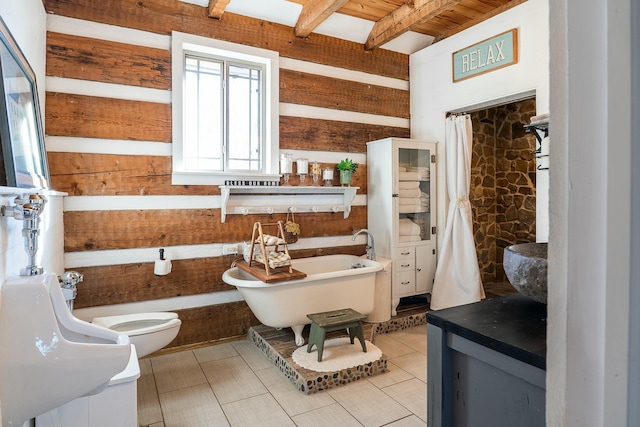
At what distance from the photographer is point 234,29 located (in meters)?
3.40

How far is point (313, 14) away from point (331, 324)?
2634 millimetres

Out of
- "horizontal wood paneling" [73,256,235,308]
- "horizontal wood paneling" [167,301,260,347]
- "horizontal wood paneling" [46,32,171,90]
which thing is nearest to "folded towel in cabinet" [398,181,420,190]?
"horizontal wood paneling" [73,256,235,308]

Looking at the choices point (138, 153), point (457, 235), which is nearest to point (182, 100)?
point (138, 153)

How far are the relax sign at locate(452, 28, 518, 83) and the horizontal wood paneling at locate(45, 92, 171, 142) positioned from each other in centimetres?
280

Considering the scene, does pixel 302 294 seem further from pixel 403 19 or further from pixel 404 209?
pixel 403 19

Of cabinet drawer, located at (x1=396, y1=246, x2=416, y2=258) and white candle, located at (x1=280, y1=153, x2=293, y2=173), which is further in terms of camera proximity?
cabinet drawer, located at (x1=396, y1=246, x2=416, y2=258)

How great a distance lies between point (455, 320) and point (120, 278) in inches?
109

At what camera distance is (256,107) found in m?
3.66

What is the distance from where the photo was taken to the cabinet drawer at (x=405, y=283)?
152 inches

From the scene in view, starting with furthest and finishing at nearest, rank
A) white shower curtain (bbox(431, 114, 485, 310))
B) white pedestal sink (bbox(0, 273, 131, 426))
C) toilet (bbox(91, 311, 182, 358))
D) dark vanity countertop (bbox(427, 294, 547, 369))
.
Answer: white shower curtain (bbox(431, 114, 485, 310)), toilet (bbox(91, 311, 182, 358)), white pedestal sink (bbox(0, 273, 131, 426)), dark vanity countertop (bbox(427, 294, 547, 369))

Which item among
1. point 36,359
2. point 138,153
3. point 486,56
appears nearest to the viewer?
point 36,359

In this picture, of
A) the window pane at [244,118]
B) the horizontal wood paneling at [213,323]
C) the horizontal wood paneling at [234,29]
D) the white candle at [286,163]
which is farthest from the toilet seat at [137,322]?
the horizontal wood paneling at [234,29]

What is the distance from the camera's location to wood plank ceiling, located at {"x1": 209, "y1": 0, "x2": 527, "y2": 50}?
3.22 metres

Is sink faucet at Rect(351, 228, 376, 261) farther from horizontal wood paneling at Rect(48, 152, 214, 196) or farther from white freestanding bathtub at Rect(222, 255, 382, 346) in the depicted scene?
horizontal wood paneling at Rect(48, 152, 214, 196)
